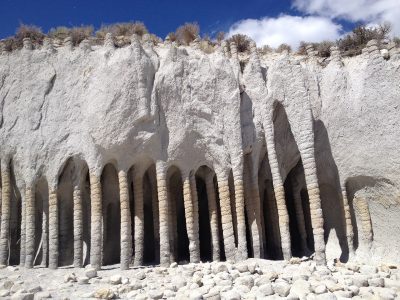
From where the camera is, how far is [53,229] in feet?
47.2

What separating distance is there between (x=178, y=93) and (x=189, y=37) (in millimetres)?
3888

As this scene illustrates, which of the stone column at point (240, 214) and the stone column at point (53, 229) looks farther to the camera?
the stone column at point (240, 214)

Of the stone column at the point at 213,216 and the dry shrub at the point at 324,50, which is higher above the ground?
the dry shrub at the point at 324,50

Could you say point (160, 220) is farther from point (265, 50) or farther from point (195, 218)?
point (265, 50)

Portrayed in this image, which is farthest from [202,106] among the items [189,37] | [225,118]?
[189,37]

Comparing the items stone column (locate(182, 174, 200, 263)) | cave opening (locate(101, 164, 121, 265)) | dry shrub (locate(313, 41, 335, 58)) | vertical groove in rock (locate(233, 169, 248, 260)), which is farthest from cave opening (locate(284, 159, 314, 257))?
cave opening (locate(101, 164, 121, 265))

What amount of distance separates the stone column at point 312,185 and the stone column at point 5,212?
35.5ft

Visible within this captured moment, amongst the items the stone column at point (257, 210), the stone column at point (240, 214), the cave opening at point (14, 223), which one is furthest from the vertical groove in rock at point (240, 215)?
the cave opening at point (14, 223)

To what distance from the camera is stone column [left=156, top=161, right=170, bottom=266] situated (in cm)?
1423

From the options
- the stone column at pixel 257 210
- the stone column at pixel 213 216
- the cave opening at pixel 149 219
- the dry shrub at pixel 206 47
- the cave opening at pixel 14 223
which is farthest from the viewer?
the dry shrub at pixel 206 47

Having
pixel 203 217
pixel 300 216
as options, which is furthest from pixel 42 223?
pixel 300 216

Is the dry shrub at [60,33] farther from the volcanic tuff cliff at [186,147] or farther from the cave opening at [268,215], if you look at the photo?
the cave opening at [268,215]

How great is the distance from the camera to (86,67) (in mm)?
16078

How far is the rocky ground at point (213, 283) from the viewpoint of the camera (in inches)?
364
